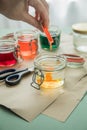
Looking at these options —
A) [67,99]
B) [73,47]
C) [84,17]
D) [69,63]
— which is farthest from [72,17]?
[67,99]

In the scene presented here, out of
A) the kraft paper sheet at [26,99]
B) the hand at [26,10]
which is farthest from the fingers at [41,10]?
the kraft paper sheet at [26,99]

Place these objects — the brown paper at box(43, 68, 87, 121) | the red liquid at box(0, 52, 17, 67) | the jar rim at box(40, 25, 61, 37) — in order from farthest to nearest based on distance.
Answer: the jar rim at box(40, 25, 61, 37)
the red liquid at box(0, 52, 17, 67)
the brown paper at box(43, 68, 87, 121)

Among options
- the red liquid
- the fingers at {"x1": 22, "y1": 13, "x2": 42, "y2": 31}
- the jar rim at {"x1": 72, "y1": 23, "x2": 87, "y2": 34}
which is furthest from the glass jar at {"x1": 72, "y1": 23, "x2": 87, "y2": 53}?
the red liquid

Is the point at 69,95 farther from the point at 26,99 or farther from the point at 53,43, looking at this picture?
the point at 53,43

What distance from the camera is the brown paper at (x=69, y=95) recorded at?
51cm

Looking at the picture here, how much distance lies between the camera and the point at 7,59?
72 centimetres

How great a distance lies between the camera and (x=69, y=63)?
700 mm

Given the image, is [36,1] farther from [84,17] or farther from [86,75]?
[84,17]

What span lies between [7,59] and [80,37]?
10.1 inches

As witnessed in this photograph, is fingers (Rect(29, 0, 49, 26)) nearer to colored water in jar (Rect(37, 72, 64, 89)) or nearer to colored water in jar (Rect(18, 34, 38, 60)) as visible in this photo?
colored water in jar (Rect(18, 34, 38, 60))

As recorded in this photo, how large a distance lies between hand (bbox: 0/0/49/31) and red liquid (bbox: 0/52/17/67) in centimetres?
15

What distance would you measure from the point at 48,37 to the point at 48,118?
356 mm

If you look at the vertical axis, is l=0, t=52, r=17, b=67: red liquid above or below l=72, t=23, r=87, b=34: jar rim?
below

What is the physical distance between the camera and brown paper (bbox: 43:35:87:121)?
511 mm
